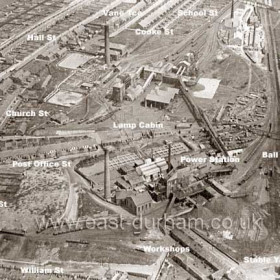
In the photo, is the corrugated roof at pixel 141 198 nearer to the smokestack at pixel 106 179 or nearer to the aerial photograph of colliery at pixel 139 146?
the aerial photograph of colliery at pixel 139 146

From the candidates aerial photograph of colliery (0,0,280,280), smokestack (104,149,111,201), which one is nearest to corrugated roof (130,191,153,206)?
aerial photograph of colliery (0,0,280,280)

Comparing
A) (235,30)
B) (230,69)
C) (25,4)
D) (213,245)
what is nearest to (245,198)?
(213,245)

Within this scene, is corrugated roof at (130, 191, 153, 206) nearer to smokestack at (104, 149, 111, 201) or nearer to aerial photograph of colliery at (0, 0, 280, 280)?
aerial photograph of colliery at (0, 0, 280, 280)

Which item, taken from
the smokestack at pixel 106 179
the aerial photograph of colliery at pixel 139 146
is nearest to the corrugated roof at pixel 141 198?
the aerial photograph of colliery at pixel 139 146

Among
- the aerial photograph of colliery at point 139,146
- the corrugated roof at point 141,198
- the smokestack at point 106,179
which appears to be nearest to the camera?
the aerial photograph of colliery at point 139,146

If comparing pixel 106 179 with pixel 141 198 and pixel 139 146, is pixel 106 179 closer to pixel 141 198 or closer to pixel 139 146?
pixel 141 198

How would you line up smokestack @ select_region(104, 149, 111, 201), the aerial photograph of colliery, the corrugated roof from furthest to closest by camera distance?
smokestack @ select_region(104, 149, 111, 201), the corrugated roof, the aerial photograph of colliery

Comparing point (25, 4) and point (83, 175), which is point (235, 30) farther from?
point (83, 175)

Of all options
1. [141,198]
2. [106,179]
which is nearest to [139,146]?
[106,179]
